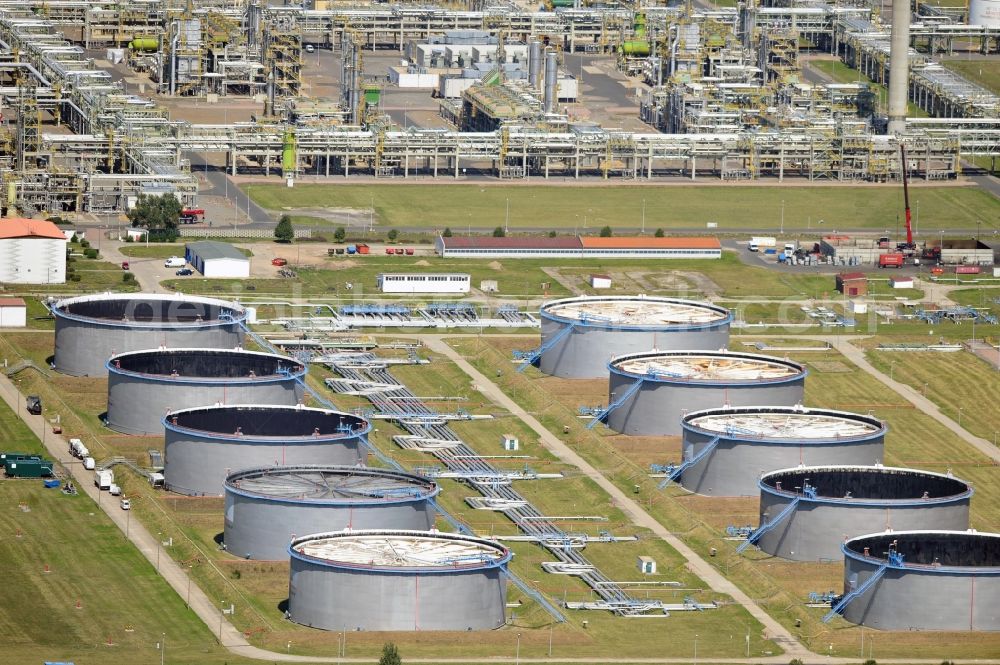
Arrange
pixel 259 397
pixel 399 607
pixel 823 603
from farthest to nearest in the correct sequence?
pixel 259 397 → pixel 823 603 → pixel 399 607

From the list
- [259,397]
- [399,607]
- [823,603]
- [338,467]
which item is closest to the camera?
[399,607]

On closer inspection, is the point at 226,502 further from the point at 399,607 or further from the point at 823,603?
the point at 823,603

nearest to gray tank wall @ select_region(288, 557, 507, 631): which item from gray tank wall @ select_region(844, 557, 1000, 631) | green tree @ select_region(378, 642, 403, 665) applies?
green tree @ select_region(378, 642, 403, 665)

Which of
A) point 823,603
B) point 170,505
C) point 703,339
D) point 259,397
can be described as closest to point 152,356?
point 259,397

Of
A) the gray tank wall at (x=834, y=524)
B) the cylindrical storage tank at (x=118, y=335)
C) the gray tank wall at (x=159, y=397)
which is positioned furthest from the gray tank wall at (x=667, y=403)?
the cylindrical storage tank at (x=118, y=335)

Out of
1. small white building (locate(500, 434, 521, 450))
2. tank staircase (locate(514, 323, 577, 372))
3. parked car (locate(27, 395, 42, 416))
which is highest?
tank staircase (locate(514, 323, 577, 372))

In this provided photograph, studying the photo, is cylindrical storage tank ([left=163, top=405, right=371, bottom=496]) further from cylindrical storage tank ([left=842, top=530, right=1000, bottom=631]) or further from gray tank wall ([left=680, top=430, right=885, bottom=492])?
cylindrical storage tank ([left=842, top=530, right=1000, bottom=631])
